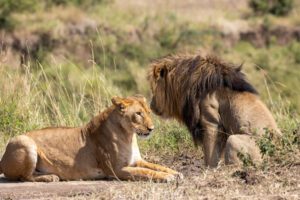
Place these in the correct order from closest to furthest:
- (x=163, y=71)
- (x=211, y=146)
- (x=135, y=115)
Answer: (x=135, y=115) < (x=211, y=146) < (x=163, y=71)

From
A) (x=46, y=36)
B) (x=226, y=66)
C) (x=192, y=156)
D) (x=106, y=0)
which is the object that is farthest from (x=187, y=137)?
(x=106, y=0)

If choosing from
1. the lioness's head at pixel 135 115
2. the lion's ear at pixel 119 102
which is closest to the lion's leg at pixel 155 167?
the lioness's head at pixel 135 115

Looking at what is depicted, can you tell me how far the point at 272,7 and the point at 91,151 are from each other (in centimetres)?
3572

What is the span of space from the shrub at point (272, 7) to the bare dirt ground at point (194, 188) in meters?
35.0

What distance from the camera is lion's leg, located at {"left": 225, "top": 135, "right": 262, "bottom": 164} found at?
860 cm

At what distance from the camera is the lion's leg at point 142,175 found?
8188mm

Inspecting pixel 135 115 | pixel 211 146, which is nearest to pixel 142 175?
pixel 135 115

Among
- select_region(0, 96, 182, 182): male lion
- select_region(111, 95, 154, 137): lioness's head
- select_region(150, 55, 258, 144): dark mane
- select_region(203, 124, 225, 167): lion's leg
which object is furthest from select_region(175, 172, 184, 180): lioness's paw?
select_region(150, 55, 258, 144): dark mane

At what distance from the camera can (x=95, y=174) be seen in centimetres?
855

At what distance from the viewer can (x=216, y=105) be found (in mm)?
9242

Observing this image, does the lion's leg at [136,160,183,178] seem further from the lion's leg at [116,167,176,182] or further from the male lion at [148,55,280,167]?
the male lion at [148,55,280,167]

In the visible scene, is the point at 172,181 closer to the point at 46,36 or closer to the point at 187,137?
the point at 187,137

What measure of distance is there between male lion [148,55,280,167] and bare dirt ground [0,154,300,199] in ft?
2.34

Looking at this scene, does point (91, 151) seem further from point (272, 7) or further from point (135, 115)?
point (272, 7)
